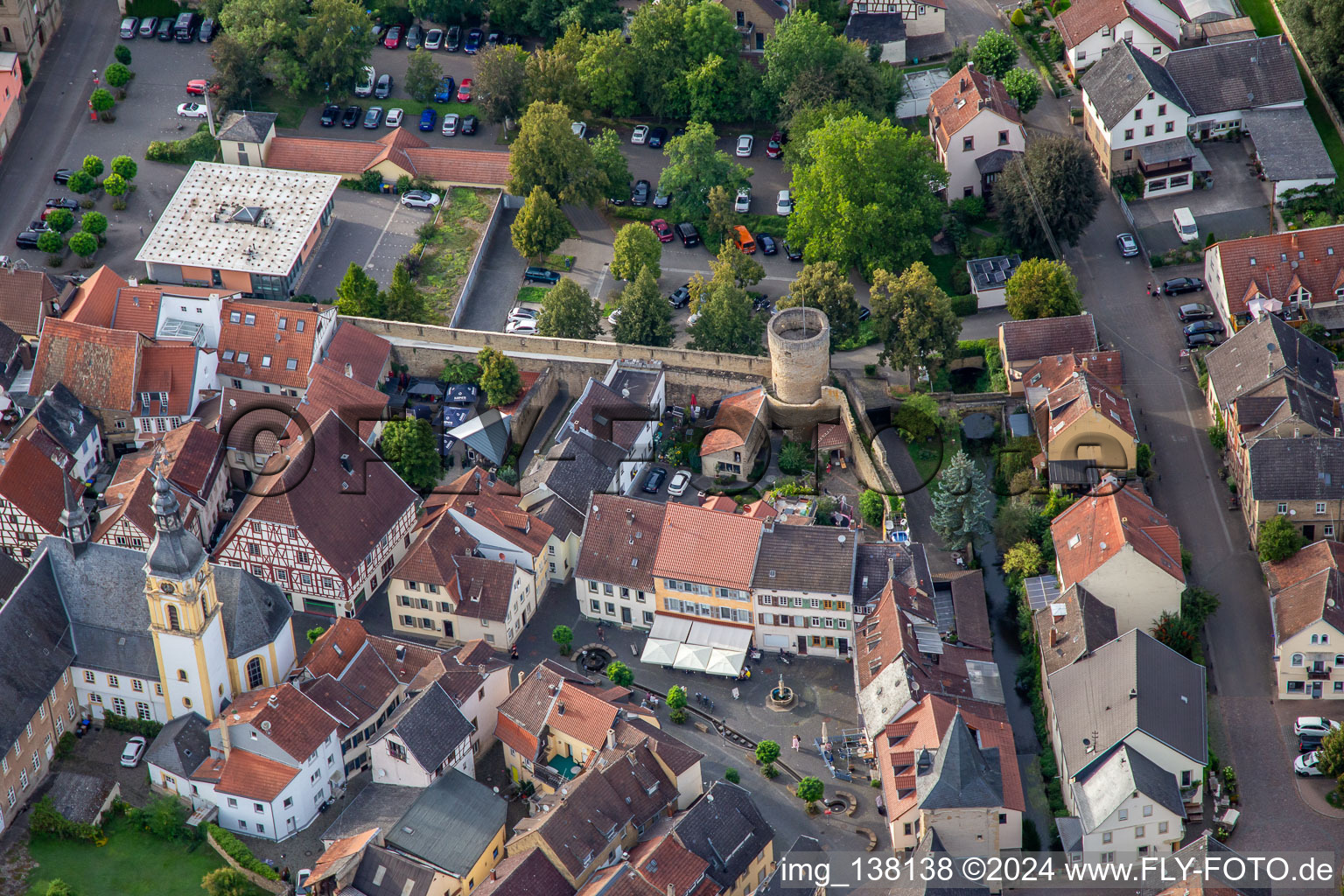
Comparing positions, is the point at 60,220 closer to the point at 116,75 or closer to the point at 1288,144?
the point at 116,75

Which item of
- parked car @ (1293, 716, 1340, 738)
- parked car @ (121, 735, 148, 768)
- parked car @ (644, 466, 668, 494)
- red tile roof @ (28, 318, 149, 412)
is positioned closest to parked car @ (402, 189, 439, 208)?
red tile roof @ (28, 318, 149, 412)

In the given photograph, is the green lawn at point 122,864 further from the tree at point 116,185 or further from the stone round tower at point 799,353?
the tree at point 116,185

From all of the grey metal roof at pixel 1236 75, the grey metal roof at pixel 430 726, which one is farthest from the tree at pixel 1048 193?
the grey metal roof at pixel 430 726

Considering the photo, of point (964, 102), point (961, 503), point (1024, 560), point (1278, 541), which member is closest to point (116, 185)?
point (964, 102)

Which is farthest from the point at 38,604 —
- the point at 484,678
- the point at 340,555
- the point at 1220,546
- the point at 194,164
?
the point at 1220,546

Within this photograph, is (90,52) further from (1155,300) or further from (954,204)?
(1155,300)
